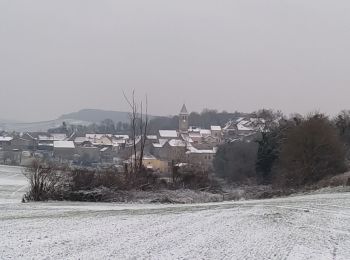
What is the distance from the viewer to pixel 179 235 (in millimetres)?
10727

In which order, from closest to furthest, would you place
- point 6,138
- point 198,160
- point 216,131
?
point 198,160 < point 6,138 < point 216,131

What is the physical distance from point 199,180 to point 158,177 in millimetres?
3356

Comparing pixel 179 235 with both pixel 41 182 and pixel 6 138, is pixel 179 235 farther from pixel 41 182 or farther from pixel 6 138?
pixel 6 138

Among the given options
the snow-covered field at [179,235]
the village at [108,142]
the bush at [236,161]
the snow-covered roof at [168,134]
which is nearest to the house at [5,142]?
the village at [108,142]

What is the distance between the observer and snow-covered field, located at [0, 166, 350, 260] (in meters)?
8.78

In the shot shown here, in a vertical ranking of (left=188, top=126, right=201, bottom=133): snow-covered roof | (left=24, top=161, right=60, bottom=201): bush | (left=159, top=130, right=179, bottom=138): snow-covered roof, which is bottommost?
(left=24, top=161, right=60, bottom=201): bush

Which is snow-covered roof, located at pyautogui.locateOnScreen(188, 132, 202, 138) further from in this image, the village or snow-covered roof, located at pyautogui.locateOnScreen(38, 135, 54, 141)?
snow-covered roof, located at pyautogui.locateOnScreen(38, 135, 54, 141)

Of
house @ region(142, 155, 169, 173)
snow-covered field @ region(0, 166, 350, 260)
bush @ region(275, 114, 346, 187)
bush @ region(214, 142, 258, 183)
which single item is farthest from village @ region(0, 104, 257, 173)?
snow-covered field @ region(0, 166, 350, 260)

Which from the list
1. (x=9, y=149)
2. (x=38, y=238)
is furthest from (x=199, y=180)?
(x=9, y=149)

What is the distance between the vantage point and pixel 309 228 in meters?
12.3

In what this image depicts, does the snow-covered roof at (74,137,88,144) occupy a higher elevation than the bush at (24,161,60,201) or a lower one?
lower

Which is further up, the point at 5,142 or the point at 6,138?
the point at 6,138

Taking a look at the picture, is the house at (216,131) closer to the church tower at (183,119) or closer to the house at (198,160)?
the church tower at (183,119)

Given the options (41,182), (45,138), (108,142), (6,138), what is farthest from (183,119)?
(41,182)
